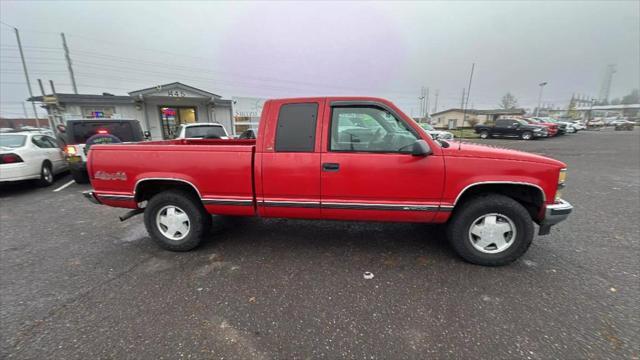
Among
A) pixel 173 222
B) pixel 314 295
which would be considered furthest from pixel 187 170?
pixel 314 295

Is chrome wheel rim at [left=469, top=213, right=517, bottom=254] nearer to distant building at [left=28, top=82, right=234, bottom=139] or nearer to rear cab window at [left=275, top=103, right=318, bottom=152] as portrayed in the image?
rear cab window at [left=275, top=103, right=318, bottom=152]

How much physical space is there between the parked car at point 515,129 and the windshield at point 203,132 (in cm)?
2387

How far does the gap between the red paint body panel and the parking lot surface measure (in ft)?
2.21

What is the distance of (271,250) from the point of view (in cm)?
349

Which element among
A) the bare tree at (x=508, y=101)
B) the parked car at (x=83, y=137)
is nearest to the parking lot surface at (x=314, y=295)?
the parked car at (x=83, y=137)

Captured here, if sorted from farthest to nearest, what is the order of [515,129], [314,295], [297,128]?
1. [515,129]
2. [297,128]
3. [314,295]

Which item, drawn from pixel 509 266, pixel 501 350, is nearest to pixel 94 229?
pixel 501 350

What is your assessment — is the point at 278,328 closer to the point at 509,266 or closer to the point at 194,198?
the point at 194,198

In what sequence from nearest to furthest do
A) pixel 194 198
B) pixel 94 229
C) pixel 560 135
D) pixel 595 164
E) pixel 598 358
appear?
1. pixel 598 358
2. pixel 194 198
3. pixel 94 229
4. pixel 595 164
5. pixel 560 135

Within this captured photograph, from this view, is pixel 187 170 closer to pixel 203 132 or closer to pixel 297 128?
pixel 297 128

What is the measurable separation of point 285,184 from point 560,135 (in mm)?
31841

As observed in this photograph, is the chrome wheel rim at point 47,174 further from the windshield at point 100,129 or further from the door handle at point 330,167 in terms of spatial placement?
the door handle at point 330,167

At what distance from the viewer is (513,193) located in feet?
10.2

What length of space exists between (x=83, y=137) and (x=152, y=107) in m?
10.3
